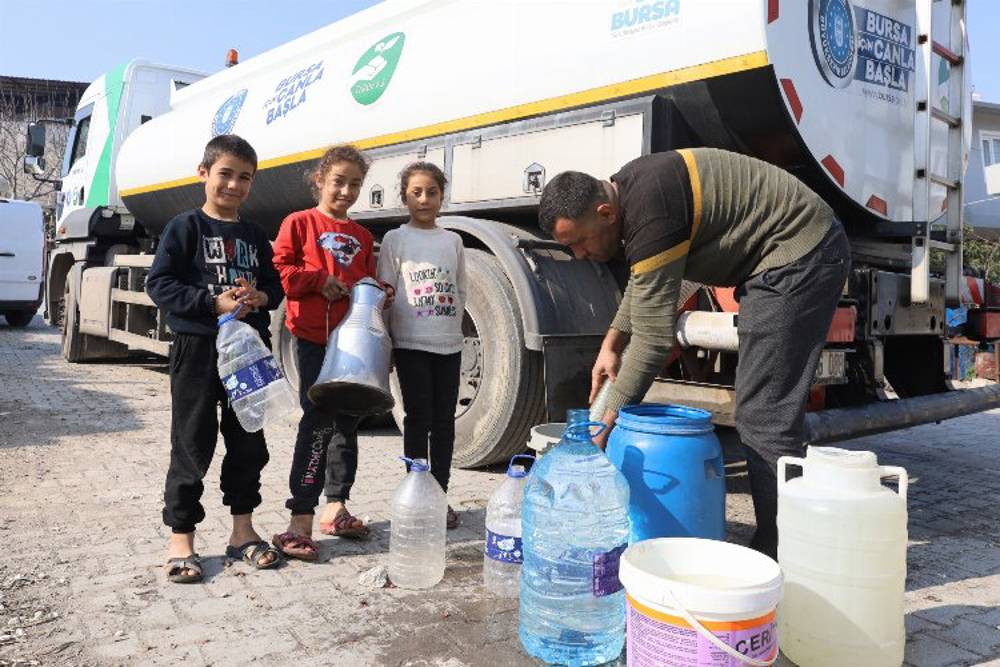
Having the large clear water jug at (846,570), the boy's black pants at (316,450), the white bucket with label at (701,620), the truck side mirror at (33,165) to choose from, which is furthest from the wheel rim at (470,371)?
the truck side mirror at (33,165)

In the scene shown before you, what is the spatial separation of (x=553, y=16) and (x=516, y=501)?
261 centimetres

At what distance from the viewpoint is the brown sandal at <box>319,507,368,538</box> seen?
3.28 metres

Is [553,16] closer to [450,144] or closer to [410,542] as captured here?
[450,144]

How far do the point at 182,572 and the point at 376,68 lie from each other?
363 cm

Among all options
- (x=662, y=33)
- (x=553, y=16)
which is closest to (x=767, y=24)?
(x=662, y=33)

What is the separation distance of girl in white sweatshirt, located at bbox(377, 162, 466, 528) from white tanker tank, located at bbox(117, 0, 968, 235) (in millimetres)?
1066

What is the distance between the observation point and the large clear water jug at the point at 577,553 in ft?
7.54

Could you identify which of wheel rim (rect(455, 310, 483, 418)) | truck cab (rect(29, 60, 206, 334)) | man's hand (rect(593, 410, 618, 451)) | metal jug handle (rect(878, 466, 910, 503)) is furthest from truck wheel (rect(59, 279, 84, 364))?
metal jug handle (rect(878, 466, 910, 503))

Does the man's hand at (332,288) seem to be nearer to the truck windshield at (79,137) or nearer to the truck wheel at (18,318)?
the truck windshield at (79,137)

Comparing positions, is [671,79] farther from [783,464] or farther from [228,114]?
[228,114]

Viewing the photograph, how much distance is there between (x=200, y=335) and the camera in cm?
289

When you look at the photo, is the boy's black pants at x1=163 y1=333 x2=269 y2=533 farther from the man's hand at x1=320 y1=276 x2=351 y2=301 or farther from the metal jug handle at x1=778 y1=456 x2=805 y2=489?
the metal jug handle at x1=778 y1=456 x2=805 y2=489

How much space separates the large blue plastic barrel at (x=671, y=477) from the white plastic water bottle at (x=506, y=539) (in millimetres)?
397

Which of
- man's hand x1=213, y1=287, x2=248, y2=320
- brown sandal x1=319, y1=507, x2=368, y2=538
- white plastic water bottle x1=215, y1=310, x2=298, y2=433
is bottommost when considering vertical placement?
brown sandal x1=319, y1=507, x2=368, y2=538
